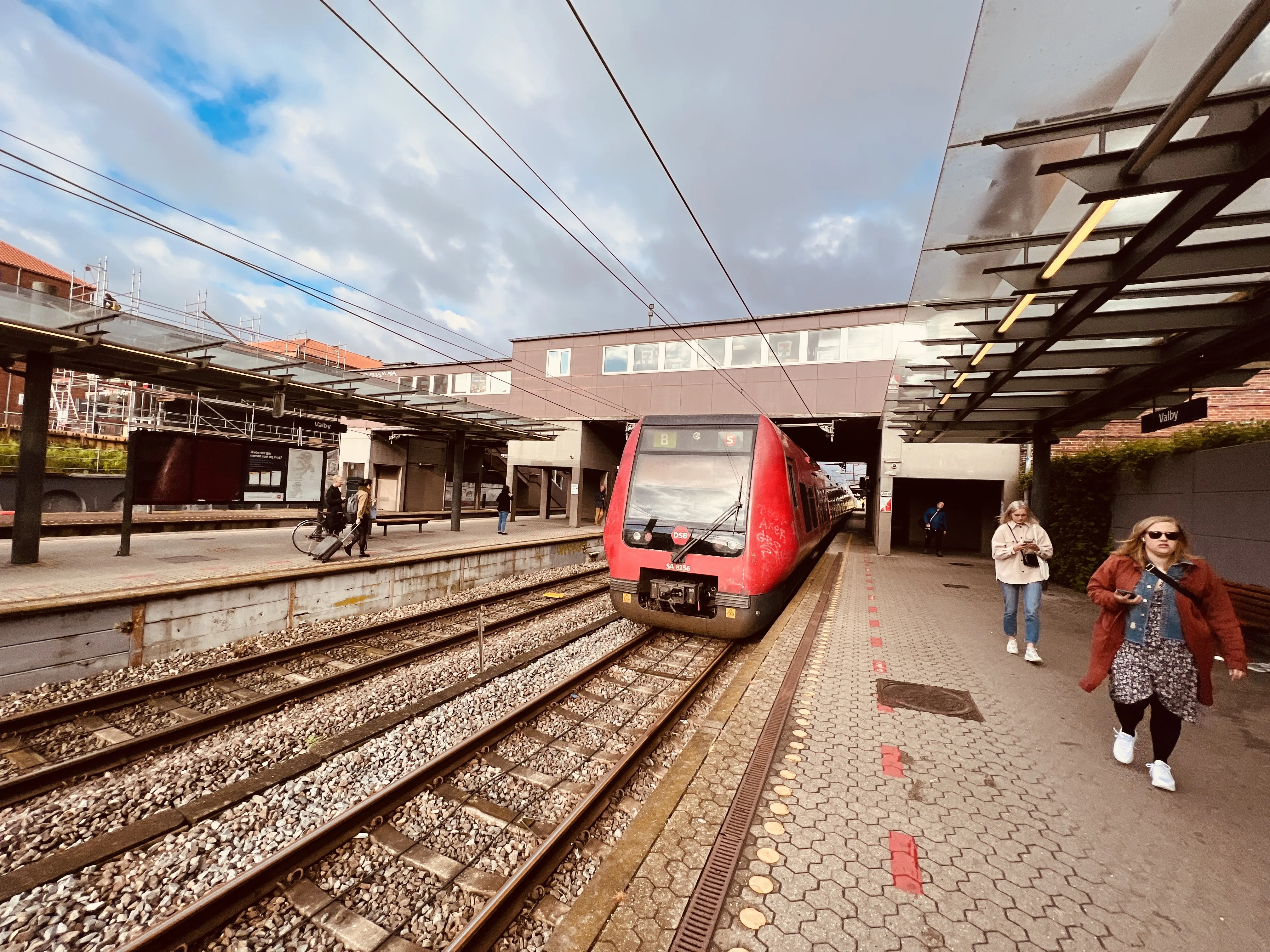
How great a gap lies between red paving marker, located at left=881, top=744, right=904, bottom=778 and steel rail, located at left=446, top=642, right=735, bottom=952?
5.33 ft

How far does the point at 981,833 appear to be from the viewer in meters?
2.70

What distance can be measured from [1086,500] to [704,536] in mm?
9505

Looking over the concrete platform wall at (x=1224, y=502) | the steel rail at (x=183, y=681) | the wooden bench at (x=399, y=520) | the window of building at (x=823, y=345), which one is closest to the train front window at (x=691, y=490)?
the steel rail at (x=183, y=681)

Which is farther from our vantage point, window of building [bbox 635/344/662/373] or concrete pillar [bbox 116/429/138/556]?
window of building [bbox 635/344/662/373]

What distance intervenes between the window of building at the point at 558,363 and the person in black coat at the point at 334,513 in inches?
562

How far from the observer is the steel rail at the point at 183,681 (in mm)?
4289

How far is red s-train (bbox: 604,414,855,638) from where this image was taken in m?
5.97

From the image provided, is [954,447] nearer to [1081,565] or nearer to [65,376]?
[1081,565]

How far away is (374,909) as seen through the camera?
2551 mm

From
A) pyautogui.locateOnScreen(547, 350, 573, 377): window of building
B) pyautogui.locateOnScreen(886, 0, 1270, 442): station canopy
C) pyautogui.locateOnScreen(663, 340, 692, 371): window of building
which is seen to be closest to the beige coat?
pyautogui.locateOnScreen(886, 0, 1270, 442): station canopy

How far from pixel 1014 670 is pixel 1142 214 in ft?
13.7

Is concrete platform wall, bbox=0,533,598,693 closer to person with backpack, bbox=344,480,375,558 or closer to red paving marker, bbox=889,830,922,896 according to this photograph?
person with backpack, bbox=344,480,375,558

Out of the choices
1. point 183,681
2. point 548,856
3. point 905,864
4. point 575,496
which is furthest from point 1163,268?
point 575,496

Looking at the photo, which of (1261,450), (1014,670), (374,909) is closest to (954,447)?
(1261,450)
